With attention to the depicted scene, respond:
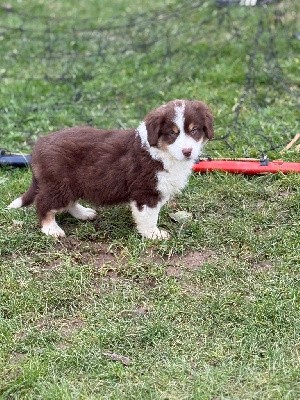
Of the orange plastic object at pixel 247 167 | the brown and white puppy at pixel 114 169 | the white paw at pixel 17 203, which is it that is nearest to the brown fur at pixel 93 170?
the brown and white puppy at pixel 114 169

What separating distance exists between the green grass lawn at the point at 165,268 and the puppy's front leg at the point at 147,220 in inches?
4.3

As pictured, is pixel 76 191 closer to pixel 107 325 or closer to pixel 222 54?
pixel 107 325

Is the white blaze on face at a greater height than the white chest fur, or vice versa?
the white blaze on face

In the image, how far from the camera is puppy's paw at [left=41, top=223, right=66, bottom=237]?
5598mm

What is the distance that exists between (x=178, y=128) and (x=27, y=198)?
135 cm

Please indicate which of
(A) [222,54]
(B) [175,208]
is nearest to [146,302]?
(B) [175,208]

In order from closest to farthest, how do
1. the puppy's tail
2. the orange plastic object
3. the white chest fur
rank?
the white chest fur < the puppy's tail < the orange plastic object

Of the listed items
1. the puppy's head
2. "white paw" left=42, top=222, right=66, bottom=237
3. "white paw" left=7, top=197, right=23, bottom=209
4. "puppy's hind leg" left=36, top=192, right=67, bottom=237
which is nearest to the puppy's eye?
the puppy's head

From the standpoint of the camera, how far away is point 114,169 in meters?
5.46

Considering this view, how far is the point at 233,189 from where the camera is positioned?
620 centimetres

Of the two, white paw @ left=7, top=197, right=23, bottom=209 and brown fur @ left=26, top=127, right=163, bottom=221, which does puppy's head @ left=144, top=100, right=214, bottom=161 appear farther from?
white paw @ left=7, top=197, right=23, bottom=209

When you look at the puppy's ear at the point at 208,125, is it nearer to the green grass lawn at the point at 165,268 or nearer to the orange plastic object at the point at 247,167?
the green grass lawn at the point at 165,268

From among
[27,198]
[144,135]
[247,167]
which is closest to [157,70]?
[247,167]

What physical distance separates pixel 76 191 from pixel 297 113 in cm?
312
